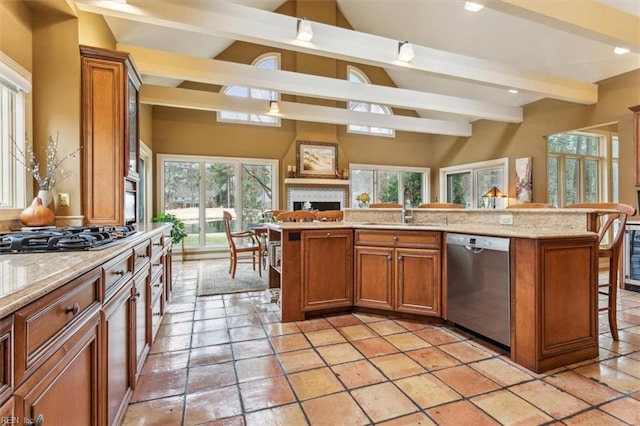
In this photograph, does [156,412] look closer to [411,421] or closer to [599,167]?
[411,421]

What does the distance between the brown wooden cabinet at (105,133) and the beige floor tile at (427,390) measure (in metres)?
2.51

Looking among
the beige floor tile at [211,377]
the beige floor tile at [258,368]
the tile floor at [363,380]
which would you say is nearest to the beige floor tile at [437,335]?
the tile floor at [363,380]

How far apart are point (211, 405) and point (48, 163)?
216cm

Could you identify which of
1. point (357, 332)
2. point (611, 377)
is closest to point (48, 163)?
point (357, 332)

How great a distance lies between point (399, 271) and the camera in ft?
9.71

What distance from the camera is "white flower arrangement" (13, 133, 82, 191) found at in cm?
227

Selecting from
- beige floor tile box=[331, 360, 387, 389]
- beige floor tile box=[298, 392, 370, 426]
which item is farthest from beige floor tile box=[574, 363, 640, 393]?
beige floor tile box=[298, 392, 370, 426]

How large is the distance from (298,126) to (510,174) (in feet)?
15.2

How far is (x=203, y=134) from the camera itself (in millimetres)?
6707

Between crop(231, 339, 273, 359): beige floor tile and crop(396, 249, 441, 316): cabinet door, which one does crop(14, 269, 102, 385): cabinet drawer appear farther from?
crop(396, 249, 441, 316): cabinet door

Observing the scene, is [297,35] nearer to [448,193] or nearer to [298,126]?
[298,126]

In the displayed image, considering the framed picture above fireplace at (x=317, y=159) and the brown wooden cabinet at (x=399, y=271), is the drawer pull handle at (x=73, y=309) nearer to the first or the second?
the brown wooden cabinet at (x=399, y=271)

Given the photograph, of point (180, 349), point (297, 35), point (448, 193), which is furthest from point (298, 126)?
point (180, 349)

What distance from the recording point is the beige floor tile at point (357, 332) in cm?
262
